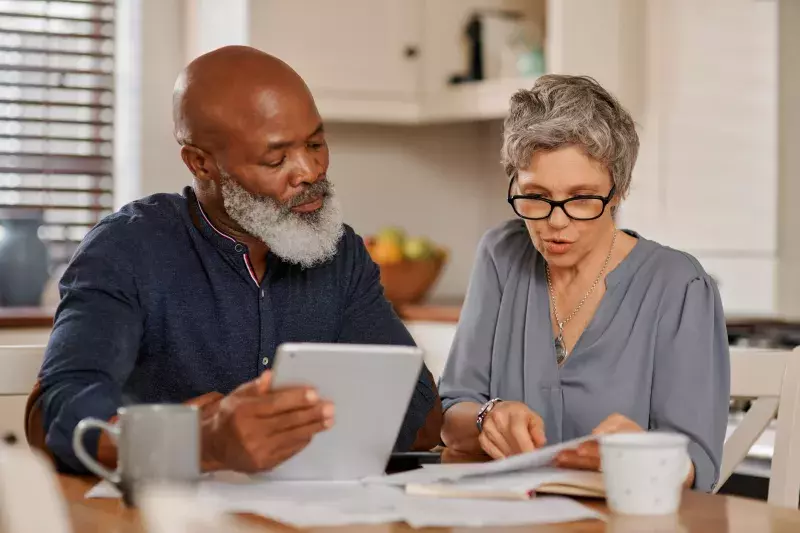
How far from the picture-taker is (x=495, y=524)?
3.57 feet

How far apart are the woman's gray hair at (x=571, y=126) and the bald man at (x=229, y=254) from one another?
0.30 meters


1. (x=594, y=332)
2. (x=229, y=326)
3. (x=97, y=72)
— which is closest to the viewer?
(x=229, y=326)

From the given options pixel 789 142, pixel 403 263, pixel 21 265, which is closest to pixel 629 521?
pixel 403 263

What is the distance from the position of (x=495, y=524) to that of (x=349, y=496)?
0.62ft

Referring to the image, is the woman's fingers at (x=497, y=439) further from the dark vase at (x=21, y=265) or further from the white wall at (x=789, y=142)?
the dark vase at (x=21, y=265)

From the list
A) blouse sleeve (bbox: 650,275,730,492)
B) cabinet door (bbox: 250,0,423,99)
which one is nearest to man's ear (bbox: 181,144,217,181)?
blouse sleeve (bbox: 650,275,730,492)

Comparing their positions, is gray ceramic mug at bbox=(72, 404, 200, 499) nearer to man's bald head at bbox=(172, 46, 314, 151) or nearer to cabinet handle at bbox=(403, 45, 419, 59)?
man's bald head at bbox=(172, 46, 314, 151)

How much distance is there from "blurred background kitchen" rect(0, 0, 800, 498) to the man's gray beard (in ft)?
6.34

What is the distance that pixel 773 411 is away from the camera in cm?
181

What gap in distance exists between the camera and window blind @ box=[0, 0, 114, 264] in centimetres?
402

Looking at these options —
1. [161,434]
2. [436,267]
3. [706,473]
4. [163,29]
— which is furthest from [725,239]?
[161,434]

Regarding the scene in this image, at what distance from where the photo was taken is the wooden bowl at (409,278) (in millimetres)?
3872

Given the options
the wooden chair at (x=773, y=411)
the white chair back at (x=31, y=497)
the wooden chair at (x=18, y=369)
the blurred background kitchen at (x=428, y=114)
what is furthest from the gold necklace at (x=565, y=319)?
the blurred background kitchen at (x=428, y=114)

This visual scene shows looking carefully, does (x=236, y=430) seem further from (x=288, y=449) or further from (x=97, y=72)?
(x=97, y=72)
